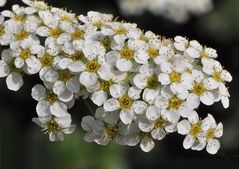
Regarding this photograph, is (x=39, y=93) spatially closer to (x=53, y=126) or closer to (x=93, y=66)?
(x=53, y=126)

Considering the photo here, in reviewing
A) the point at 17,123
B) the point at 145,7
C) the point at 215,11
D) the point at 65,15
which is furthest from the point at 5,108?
the point at 65,15

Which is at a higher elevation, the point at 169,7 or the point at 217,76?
the point at 169,7

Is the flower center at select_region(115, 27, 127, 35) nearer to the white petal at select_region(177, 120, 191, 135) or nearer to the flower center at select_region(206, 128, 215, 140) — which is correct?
the white petal at select_region(177, 120, 191, 135)

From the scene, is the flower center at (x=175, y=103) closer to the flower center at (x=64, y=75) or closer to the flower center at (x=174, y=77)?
the flower center at (x=174, y=77)

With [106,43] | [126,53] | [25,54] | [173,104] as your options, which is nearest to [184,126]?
[173,104]

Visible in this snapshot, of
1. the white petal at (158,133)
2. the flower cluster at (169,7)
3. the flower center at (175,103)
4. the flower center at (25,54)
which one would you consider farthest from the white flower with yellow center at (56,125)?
the flower cluster at (169,7)

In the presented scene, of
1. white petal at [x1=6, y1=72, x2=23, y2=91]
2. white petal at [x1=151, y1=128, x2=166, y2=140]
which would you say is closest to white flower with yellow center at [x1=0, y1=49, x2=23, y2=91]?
white petal at [x1=6, y1=72, x2=23, y2=91]
